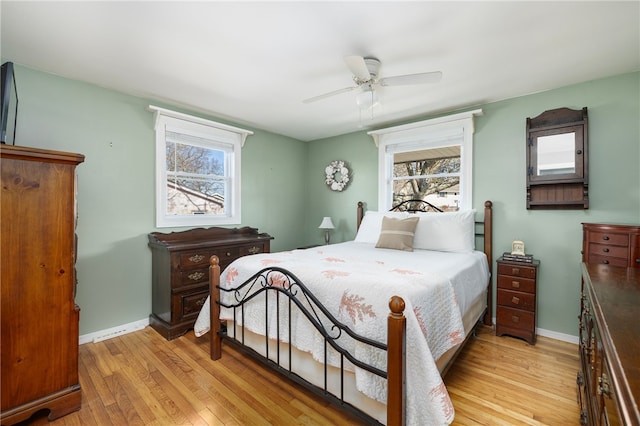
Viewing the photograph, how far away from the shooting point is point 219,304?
2258 millimetres

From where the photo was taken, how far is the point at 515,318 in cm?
264

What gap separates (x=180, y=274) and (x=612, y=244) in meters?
3.68

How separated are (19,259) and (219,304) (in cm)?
120

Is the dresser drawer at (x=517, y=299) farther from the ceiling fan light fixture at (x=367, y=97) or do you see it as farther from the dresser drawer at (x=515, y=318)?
the ceiling fan light fixture at (x=367, y=97)

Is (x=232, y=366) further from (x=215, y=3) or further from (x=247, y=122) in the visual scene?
(x=247, y=122)

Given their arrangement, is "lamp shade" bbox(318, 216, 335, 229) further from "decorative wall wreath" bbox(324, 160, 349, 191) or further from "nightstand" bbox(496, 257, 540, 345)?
"nightstand" bbox(496, 257, 540, 345)

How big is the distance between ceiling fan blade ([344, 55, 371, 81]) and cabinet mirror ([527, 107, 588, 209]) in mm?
1901

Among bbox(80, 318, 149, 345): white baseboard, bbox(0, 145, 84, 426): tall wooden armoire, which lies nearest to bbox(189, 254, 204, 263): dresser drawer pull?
bbox(80, 318, 149, 345): white baseboard

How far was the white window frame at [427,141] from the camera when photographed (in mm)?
3188

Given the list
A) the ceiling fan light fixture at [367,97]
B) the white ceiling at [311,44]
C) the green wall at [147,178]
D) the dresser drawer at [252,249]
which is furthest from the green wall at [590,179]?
the dresser drawer at [252,249]

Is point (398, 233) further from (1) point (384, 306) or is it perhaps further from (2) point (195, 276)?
(2) point (195, 276)

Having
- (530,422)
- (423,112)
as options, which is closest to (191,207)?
(423,112)

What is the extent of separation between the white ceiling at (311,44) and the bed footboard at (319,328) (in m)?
1.60

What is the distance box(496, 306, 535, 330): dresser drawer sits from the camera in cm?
258
